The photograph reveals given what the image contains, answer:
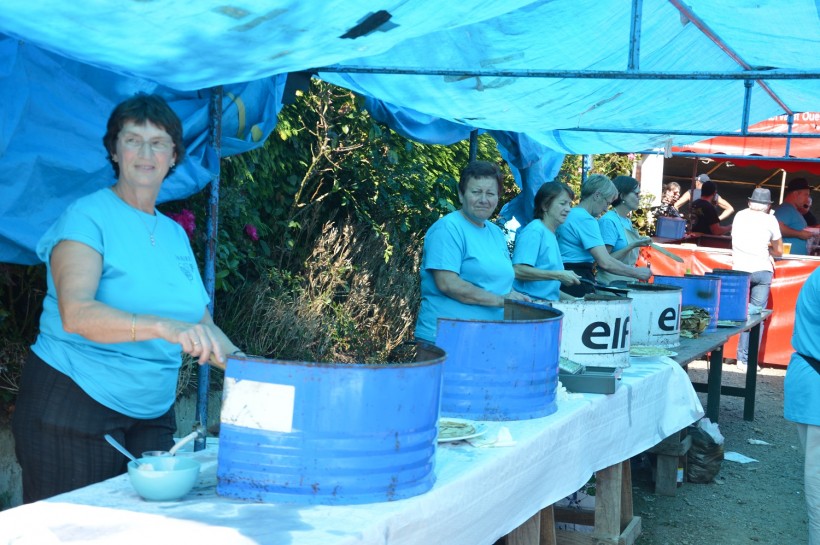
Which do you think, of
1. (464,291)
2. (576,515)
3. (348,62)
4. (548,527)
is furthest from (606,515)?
(348,62)

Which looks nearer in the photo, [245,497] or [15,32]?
[245,497]

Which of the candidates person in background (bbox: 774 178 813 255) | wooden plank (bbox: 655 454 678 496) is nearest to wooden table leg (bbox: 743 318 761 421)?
wooden plank (bbox: 655 454 678 496)

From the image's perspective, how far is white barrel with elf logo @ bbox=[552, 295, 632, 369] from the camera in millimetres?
3770

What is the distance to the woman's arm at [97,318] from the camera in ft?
6.39

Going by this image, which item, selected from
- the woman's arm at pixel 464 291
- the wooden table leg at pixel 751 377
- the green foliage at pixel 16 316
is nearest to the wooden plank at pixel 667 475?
the woman's arm at pixel 464 291

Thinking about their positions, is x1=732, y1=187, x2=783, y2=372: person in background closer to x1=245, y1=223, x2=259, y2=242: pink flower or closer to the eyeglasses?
x1=245, y1=223, x2=259, y2=242: pink flower

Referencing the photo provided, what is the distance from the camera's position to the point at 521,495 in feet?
9.38

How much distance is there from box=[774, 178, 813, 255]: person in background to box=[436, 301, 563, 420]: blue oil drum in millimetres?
8691

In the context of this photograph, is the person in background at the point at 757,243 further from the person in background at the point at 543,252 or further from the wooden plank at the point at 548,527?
the wooden plank at the point at 548,527

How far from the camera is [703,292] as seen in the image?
20.4 ft

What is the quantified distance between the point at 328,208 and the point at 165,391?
4.68m

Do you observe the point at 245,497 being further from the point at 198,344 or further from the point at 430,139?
the point at 430,139

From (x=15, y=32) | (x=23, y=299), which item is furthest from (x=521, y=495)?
(x=23, y=299)

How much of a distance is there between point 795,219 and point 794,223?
49 millimetres
